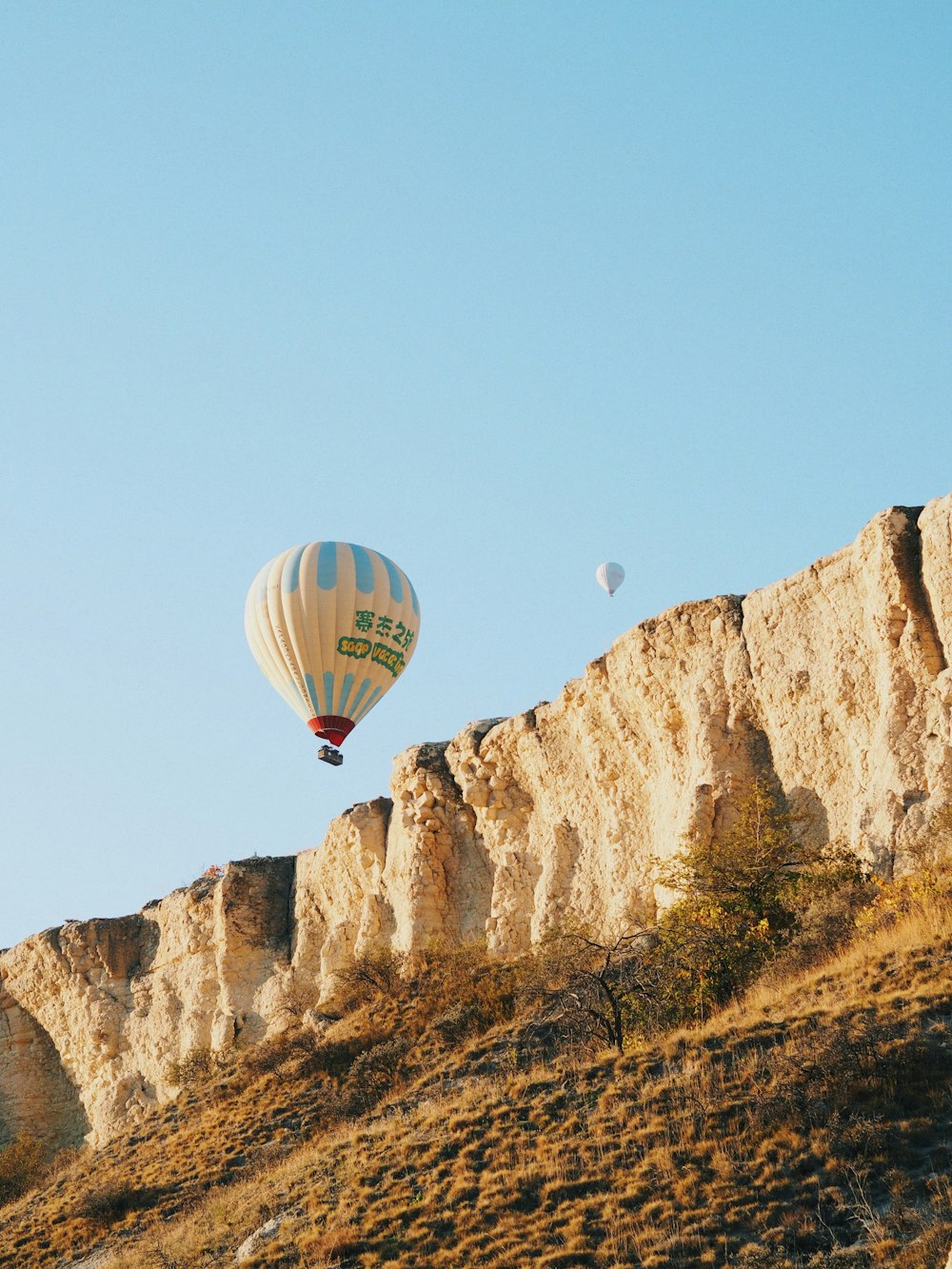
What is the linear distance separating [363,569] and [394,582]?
0.91 metres

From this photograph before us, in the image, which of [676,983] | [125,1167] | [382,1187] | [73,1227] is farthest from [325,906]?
[382,1187]

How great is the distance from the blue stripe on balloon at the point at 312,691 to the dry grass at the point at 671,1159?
33.1ft

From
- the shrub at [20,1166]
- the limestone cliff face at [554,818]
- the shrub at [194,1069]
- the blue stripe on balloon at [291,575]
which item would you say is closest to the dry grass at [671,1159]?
the limestone cliff face at [554,818]

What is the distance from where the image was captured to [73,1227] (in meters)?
26.8

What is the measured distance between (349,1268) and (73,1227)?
10731 millimetres

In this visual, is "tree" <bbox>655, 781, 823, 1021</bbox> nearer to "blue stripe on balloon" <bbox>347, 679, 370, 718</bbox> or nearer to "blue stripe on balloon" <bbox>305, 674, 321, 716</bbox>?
"blue stripe on balloon" <bbox>347, 679, 370, 718</bbox>

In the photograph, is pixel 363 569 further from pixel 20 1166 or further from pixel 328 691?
pixel 20 1166

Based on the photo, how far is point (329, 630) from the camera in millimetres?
33188

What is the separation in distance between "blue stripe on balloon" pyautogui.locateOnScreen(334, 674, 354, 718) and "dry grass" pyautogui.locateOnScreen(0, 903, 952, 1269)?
1005cm

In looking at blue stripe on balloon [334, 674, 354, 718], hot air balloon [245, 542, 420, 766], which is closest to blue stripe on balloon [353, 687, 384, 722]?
hot air balloon [245, 542, 420, 766]

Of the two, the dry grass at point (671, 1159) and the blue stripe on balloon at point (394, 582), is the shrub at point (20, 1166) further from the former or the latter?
the blue stripe on balloon at point (394, 582)

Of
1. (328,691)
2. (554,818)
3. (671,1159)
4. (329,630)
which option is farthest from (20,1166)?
(671,1159)

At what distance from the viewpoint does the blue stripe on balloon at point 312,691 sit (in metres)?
33.5

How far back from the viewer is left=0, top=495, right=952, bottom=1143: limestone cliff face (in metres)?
24.7
